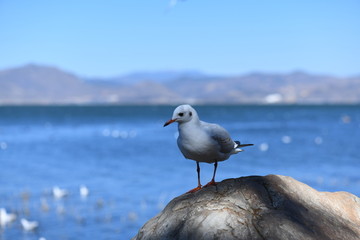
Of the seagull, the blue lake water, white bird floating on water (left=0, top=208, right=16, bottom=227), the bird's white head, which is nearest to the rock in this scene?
the seagull

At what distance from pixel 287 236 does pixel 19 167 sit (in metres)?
30.7

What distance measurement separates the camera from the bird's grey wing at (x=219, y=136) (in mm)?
6484

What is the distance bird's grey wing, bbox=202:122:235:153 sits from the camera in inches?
255

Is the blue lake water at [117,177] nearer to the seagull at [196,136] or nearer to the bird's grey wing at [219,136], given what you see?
the bird's grey wing at [219,136]

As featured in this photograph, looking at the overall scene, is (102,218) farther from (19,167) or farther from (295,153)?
(295,153)

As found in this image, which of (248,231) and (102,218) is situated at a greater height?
(248,231)

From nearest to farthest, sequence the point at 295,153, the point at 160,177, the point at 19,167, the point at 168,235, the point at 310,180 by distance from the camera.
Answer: the point at 168,235 → the point at 310,180 → the point at 160,177 → the point at 19,167 → the point at 295,153

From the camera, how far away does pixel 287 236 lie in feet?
18.9

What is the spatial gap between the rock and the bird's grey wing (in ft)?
1.72

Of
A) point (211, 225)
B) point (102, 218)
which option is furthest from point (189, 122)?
point (102, 218)

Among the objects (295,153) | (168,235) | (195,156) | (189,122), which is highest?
(189,122)

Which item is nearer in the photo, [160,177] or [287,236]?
[287,236]

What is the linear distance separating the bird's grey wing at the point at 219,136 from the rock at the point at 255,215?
524 mm

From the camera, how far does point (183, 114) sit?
6.29 m
